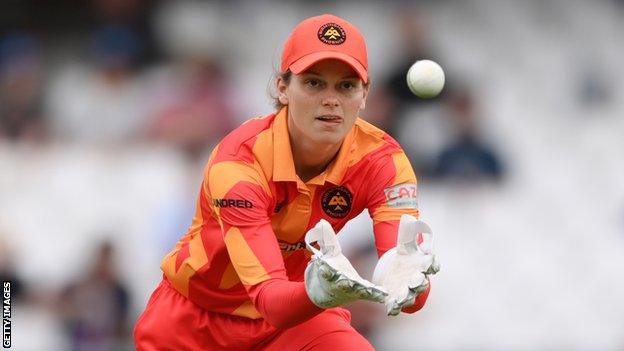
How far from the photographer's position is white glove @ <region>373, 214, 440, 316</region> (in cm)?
331

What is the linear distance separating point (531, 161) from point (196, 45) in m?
2.46

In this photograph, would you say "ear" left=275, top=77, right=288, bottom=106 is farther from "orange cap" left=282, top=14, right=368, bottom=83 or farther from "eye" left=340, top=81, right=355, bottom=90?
"eye" left=340, top=81, right=355, bottom=90

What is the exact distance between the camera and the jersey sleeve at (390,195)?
3.93m

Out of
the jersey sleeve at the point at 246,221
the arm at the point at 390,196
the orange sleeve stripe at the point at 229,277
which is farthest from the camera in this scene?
the orange sleeve stripe at the point at 229,277

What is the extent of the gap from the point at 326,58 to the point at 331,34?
0.11m

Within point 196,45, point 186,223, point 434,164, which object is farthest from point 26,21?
point 434,164

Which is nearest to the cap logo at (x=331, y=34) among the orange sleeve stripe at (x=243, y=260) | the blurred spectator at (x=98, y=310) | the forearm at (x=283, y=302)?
the orange sleeve stripe at (x=243, y=260)

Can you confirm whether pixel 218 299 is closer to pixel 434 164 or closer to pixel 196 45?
pixel 434 164

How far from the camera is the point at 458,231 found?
8023 millimetres

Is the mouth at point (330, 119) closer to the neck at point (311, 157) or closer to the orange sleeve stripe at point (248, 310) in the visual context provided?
the neck at point (311, 157)

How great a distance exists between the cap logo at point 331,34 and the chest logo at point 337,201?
1.67 ft

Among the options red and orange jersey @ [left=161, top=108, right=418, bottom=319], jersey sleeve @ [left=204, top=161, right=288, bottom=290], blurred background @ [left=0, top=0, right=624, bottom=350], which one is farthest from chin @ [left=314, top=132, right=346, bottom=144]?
blurred background @ [left=0, top=0, right=624, bottom=350]

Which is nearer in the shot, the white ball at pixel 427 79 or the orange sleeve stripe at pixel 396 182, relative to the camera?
the orange sleeve stripe at pixel 396 182

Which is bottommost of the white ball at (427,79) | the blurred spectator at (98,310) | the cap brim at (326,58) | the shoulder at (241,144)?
the blurred spectator at (98,310)
